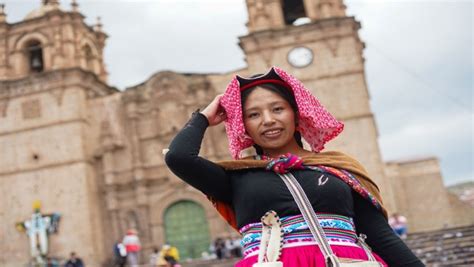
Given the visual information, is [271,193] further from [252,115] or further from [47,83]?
[47,83]

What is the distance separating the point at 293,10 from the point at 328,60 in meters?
4.50

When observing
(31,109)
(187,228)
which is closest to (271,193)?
(187,228)

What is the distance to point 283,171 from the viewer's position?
196 centimetres

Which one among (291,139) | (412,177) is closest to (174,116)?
(412,177)

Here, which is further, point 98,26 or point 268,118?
point 98,26

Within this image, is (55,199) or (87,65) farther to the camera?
(87,65)

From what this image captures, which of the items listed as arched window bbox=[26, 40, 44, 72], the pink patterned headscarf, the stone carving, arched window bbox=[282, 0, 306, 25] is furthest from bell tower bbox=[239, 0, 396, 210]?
the pink patterned headscarf

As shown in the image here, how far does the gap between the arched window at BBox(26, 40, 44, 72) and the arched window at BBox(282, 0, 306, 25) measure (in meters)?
10.0

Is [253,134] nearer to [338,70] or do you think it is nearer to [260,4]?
[338,70]

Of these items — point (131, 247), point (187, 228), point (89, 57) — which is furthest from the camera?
point (89, 57)

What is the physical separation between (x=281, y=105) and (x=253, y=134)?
15 cm

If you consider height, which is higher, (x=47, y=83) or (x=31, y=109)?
(x=47, y=83)

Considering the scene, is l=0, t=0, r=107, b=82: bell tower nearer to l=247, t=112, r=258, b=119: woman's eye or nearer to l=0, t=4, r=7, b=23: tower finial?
l=0, t=4, r=7, b=23: tower finial

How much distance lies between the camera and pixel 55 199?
1936 cm
